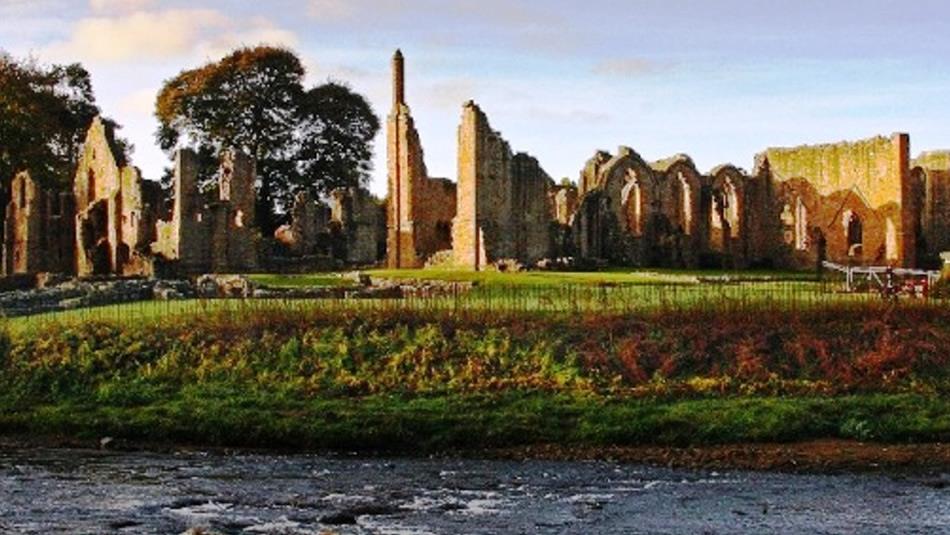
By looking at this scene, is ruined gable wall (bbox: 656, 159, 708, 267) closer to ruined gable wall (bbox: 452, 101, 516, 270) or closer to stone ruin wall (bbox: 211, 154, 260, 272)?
ruined gable wall (bbox: 452, 101, 516, 270)

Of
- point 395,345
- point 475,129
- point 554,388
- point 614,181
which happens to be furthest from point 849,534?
point 614,181

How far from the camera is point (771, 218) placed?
65188 mm

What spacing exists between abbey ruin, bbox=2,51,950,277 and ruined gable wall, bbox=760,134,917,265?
0.22ft

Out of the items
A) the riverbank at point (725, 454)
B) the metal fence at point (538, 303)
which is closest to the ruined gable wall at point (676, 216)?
the metal fence at point (538, 303)

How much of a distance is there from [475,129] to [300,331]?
2698 centimetres

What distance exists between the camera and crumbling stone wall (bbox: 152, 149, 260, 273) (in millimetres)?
56500

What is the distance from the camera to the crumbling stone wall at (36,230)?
202 ft

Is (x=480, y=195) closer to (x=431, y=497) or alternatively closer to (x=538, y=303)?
(x=538, y=303)

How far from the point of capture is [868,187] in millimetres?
61031

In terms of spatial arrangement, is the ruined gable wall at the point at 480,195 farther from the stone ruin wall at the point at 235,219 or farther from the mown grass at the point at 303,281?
the stone ruin wall at the point at 235,219

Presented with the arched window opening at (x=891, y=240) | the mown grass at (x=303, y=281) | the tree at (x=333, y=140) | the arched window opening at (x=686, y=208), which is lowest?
the mown grass at (x=303, y=281)

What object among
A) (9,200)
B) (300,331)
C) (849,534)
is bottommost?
(849,534)

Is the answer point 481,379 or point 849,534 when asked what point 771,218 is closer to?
point 481,379

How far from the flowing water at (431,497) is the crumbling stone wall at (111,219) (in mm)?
37771
